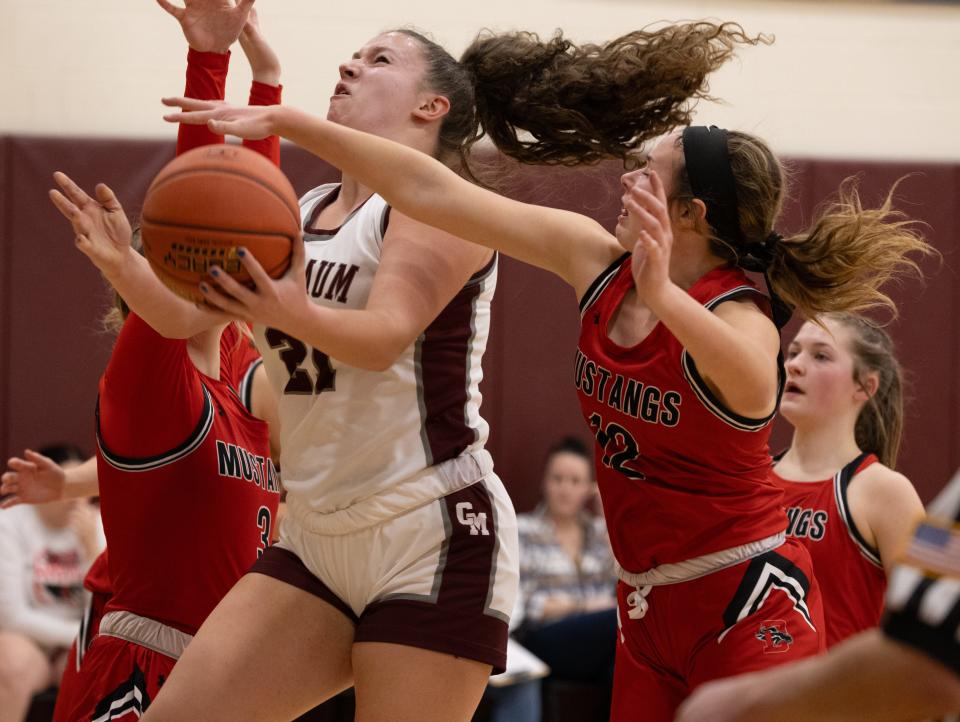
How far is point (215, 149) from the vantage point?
266 centimetres

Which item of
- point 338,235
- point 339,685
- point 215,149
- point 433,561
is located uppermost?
point 215,149

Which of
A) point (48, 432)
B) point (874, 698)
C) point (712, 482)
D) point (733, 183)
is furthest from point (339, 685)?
point (48, 432)

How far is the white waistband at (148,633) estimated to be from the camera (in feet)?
10.8

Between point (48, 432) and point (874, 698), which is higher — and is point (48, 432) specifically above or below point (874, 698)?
below

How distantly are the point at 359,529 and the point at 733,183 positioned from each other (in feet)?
3.93

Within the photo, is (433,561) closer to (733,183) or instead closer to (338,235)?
(338,235)

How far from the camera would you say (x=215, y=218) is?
→ 8.28ft

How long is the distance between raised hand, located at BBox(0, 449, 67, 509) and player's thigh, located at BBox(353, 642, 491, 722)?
4.92 feet

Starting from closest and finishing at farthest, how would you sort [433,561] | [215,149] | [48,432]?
[215,149]
[433,561]
[48,432]

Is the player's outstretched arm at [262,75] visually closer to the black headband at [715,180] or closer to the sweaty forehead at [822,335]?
the black headband at [715,180]

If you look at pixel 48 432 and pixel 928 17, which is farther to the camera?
pixel 928 17

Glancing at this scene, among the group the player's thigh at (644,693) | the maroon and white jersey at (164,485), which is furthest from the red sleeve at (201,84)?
the player's thigh at (644,693)

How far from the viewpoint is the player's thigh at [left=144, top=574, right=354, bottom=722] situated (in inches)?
110

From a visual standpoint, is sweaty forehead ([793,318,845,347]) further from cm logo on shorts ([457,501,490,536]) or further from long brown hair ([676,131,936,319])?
cm logo on shorts ([457,501,490,536])
